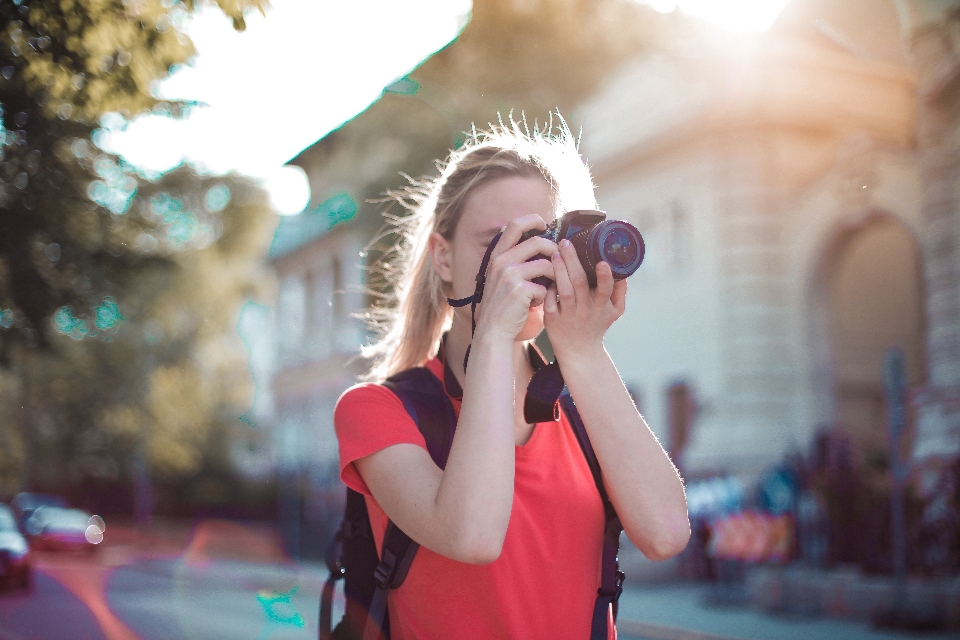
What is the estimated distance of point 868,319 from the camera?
53.0ft

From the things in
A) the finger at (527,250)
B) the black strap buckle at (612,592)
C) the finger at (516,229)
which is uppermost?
the finger at (516,229)

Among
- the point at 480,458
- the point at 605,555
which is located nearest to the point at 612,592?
the point at 605,555

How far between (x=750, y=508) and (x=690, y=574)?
1543 mm

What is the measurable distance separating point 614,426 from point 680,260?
48.8 feet

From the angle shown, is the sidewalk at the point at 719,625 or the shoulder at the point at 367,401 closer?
the shoulder at the point at 367,401

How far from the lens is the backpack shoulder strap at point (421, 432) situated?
1.81 meters

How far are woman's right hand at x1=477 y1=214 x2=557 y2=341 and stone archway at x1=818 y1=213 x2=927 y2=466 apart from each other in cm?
1378

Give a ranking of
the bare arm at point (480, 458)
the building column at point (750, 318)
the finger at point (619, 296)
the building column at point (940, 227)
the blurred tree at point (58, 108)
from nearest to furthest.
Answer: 1. the bare arm at point (480, 458)
2. the finger at point (619, 296)
3. the blurred tree at point (58, 108)
4. the building column at point (940, 227)
5. the building column at point (750, 318)

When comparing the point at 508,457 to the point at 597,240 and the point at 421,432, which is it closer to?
the point at 421,432

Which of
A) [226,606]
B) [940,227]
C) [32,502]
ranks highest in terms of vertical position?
[940,227]

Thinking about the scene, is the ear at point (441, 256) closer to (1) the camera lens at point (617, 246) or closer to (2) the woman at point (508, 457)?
(2) the woman at point (508, 457)

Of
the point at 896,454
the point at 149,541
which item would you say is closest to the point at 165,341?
the point at 149,541

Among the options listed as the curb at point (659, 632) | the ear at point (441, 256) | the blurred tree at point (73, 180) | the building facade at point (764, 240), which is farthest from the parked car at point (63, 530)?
the ear at point (441, 256)

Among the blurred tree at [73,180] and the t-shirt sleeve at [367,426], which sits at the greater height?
the blurred tree at [73,180]
